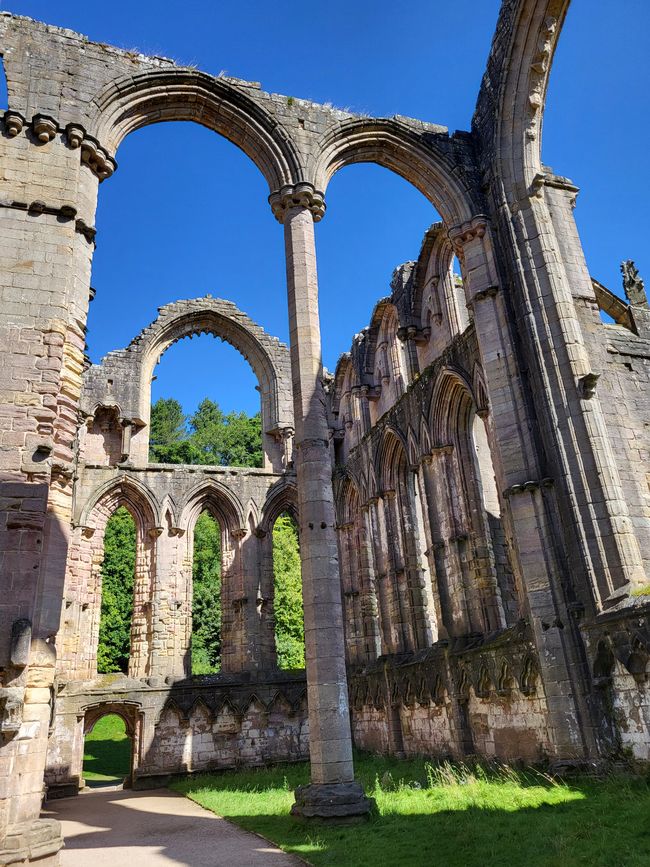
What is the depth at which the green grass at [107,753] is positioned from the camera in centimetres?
1827

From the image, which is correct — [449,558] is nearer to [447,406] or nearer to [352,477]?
[447,406]

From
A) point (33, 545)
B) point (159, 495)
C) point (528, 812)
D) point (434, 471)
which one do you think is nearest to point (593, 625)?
point (528, 812)

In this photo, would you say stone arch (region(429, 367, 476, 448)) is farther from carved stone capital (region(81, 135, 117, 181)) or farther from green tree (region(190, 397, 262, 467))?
green tree (region(190, 397, 262, 467))

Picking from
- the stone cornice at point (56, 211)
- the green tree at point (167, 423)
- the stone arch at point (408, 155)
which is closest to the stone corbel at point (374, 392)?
the stone arch at point (408, 155)

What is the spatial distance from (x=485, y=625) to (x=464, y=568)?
3.42 feet

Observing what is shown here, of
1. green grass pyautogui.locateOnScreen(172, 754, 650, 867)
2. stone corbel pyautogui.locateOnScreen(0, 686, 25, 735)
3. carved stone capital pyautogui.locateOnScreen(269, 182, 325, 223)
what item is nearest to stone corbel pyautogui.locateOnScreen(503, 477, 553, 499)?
green grass pyautogui.locateOnScreen(172, 754, 650, 867)

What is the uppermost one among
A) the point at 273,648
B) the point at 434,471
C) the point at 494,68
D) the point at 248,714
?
the point at 494,68

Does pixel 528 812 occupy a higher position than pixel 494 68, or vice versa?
pixel 494 68

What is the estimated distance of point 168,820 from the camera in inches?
341

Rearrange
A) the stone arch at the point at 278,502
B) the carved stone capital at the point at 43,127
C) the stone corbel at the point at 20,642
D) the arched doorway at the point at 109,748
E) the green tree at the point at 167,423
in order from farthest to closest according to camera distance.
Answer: the green tree at the point at 167,423 < the stone arch at the point at 278,502 < the arched doorway at the point at 109,748 < the carved stone capital at the point at 43,127 < the stone corbel at the point at 20,642

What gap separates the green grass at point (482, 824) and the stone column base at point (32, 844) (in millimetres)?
1996

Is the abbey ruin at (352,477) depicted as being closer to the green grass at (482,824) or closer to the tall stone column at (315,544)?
the tall stone column at (315,544)

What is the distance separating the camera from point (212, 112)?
10.8 meters

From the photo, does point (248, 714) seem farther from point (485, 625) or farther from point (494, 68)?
point (494, 68)
